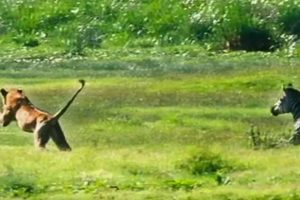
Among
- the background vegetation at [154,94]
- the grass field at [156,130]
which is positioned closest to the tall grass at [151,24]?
the background vegetation at [154,94]

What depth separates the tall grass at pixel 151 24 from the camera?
3409 centimetres

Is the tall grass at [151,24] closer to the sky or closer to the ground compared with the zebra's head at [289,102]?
closer to the ground

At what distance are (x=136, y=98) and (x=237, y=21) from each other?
9.31 m

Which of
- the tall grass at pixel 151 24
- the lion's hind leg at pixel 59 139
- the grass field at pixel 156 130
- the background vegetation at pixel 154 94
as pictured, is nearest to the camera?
the grass field at pixel 156 130

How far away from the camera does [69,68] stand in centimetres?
3080

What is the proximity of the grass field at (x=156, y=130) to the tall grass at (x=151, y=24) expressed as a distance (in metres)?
1.59

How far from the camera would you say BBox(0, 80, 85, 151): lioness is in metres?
18.0

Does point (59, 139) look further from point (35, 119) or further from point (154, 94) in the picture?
point (154, 94)

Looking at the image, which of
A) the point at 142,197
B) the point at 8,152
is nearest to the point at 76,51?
the point at 8,152

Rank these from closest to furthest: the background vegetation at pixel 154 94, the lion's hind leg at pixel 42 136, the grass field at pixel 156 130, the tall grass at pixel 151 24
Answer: the grass field at pixel 156 130 → the background vegetation at pixel 154 94 → the lion's hind leg at pixel 42 136 → the tall grass at pixel 151 24

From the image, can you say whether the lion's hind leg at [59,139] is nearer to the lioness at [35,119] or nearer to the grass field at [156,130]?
the lioness at [35,119]

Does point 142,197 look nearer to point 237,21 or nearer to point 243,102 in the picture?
point 243,102

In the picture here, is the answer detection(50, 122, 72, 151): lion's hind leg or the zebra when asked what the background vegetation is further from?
the zebra

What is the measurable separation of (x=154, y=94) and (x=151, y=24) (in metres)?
10.6
